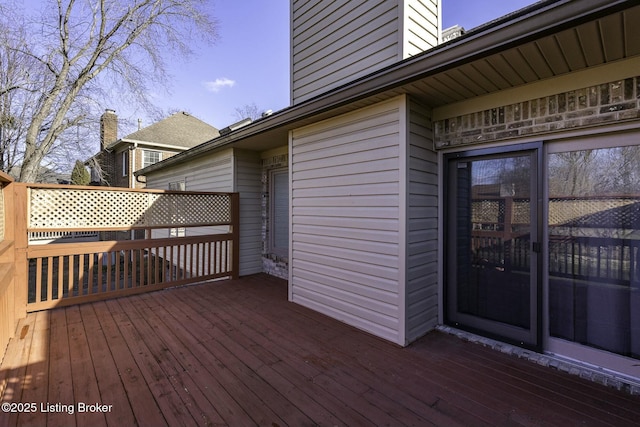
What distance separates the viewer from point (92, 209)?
389 cm

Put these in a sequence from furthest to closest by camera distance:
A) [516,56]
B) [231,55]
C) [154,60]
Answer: [154,60] → [231,55] → [516,56]

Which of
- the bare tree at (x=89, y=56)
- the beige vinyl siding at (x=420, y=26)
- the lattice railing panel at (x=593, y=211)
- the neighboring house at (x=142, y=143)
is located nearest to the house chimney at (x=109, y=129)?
the neighboring house at (x=142, y=143)

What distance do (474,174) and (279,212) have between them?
11.2 ft

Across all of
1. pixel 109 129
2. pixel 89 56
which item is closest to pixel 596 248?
pixel 89 56

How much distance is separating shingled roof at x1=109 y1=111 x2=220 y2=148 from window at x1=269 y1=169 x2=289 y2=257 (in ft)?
32.6

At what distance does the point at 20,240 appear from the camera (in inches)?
133

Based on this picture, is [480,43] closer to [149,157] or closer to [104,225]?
[104,225]

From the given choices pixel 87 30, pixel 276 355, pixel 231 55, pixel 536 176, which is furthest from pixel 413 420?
pixel 87 30

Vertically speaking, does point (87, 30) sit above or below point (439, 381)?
above

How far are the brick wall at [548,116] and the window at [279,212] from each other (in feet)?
9.68

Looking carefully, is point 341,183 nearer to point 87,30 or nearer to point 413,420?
point 413,420

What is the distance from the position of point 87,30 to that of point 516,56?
468 inches

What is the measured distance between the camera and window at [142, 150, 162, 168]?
13.0m

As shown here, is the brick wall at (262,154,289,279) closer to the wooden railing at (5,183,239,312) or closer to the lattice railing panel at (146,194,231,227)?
the wooden railing at (5,183,239,312)
